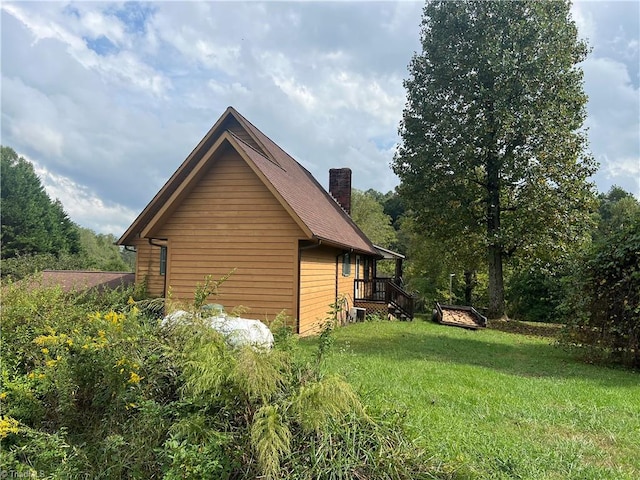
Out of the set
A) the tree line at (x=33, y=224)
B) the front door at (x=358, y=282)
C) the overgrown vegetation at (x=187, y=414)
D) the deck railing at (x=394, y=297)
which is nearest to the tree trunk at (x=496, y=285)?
the deck railing at (x=394, y=297)

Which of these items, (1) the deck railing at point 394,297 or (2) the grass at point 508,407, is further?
(1) the deck railing at point 394,297

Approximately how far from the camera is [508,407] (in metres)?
4.69

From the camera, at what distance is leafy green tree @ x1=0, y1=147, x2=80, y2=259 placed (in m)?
33.6

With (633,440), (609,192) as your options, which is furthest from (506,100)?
(609,192)

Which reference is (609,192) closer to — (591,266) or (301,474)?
(591,266)

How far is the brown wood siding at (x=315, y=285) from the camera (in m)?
10.3

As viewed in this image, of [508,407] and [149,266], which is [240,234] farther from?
[508,407]

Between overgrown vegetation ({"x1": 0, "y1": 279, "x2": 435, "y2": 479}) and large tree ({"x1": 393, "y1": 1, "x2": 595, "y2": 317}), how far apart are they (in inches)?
579

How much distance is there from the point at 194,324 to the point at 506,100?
1595 cm

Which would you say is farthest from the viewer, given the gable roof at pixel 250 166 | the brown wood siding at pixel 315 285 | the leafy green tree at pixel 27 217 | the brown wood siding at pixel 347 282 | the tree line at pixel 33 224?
the leafy green tree at pixel 27 217

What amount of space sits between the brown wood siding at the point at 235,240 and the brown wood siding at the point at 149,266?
141 inches

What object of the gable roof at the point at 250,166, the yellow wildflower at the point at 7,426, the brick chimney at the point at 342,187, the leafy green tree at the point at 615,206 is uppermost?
the leafy green tree at the point at 615,206

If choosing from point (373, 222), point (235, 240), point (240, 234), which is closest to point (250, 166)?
point (240, 234)

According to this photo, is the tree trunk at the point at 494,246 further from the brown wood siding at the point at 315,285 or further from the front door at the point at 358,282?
the brown wood siding at the point at 315,285
